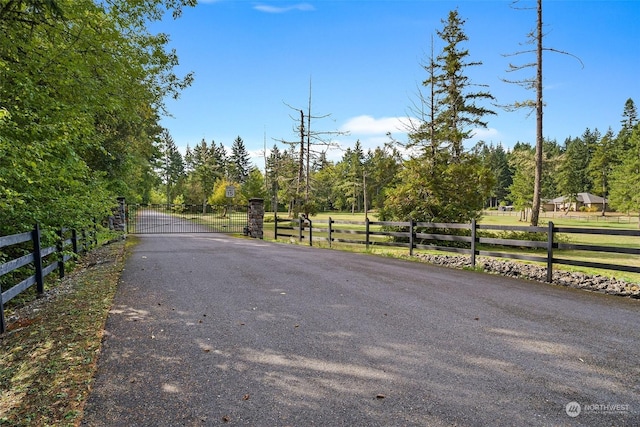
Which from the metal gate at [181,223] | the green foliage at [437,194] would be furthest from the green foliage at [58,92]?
the green foliage at [437,194]

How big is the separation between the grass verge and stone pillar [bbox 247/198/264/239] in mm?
11533

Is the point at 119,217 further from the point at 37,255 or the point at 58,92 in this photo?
the point at 37,255

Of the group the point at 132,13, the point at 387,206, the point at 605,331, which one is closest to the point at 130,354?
the point at 605,331

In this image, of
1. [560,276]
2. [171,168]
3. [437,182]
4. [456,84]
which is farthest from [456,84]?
[171,168]

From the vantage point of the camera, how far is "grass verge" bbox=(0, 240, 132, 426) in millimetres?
2324

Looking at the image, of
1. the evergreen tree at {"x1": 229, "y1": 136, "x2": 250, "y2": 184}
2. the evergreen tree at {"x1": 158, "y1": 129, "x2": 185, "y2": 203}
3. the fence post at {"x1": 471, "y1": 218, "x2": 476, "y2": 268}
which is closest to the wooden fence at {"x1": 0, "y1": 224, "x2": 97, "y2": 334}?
the fence post at {"x1": 471, "y1": 218, "x2": 476, "y2": 268}

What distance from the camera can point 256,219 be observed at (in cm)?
1731

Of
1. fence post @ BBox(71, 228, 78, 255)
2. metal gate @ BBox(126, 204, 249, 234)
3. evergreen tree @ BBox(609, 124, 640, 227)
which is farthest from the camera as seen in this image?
evergreen tree @ BBox(609, 124, 640, 227)

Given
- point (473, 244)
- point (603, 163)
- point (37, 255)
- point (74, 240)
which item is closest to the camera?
point (37, 255)

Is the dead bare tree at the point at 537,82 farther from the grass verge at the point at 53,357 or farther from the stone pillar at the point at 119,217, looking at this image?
the stone pillar at the point at 119,217

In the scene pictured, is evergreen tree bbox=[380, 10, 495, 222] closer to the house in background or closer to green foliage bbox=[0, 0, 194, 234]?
green foliage bbox=[0, 0, 194, 234]

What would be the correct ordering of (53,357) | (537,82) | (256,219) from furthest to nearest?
(256,219) < (537,82) < (53,357)

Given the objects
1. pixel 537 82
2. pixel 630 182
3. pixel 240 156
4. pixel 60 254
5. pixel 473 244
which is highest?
pixel 240 156

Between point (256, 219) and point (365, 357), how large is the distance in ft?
48.0
